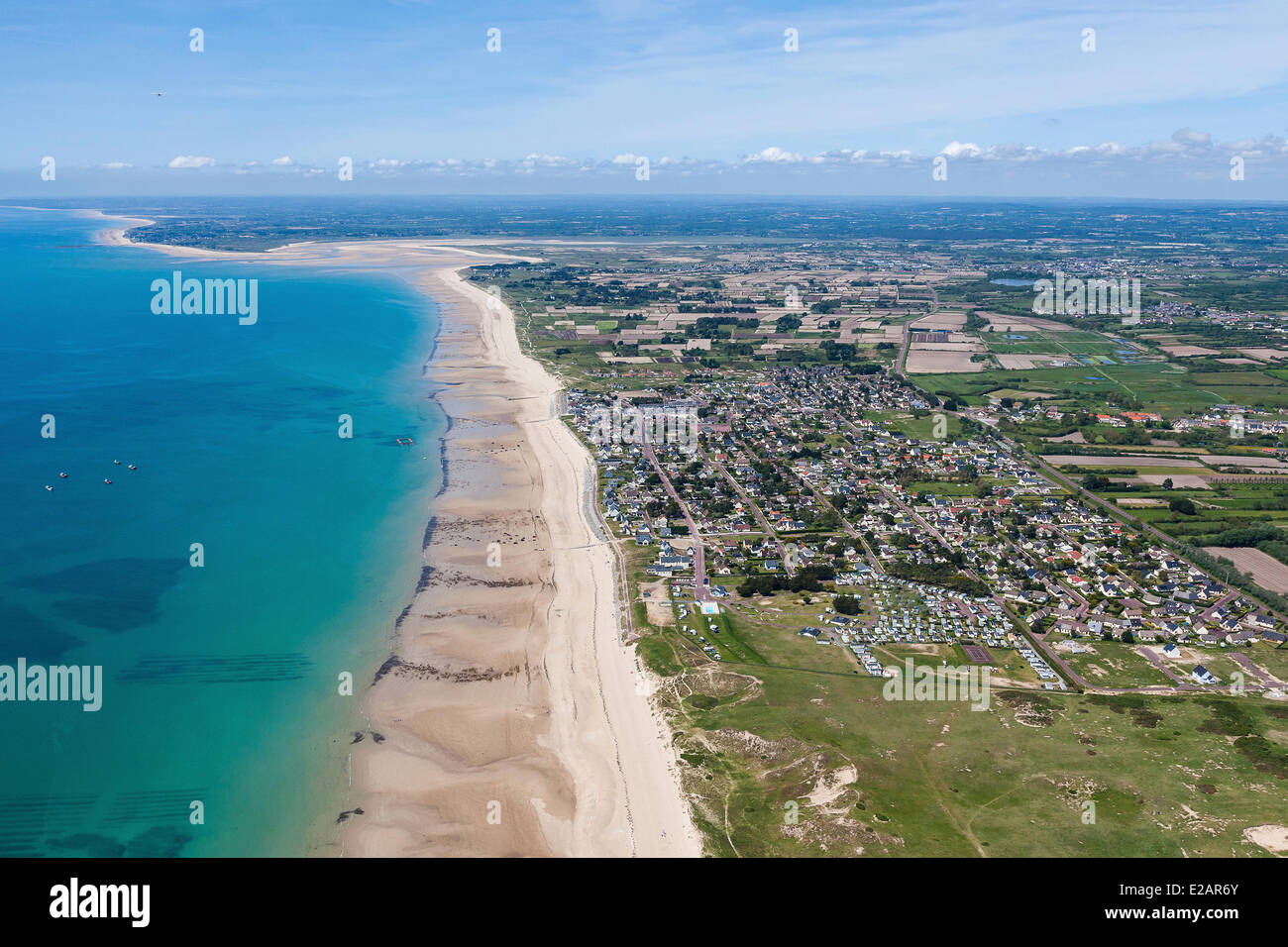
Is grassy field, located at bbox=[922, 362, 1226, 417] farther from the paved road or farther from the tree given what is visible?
the tree

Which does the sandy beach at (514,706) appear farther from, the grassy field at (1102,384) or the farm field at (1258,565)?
the grassy field at (1102,384)

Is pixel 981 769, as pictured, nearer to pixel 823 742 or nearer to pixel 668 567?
pixel 823 742

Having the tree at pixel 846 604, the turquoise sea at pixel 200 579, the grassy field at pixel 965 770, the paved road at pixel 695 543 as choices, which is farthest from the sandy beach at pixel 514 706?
the tree at pixel 846 604

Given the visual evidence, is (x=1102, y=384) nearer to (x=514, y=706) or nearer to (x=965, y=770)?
(x=965, y=770)

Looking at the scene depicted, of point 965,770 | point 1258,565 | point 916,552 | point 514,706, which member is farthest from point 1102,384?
point 514,706

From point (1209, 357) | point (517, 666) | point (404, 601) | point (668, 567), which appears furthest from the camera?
point (1209, 357)

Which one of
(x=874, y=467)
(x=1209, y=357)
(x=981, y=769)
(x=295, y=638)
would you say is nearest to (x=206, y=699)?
(x=295, y=638)
